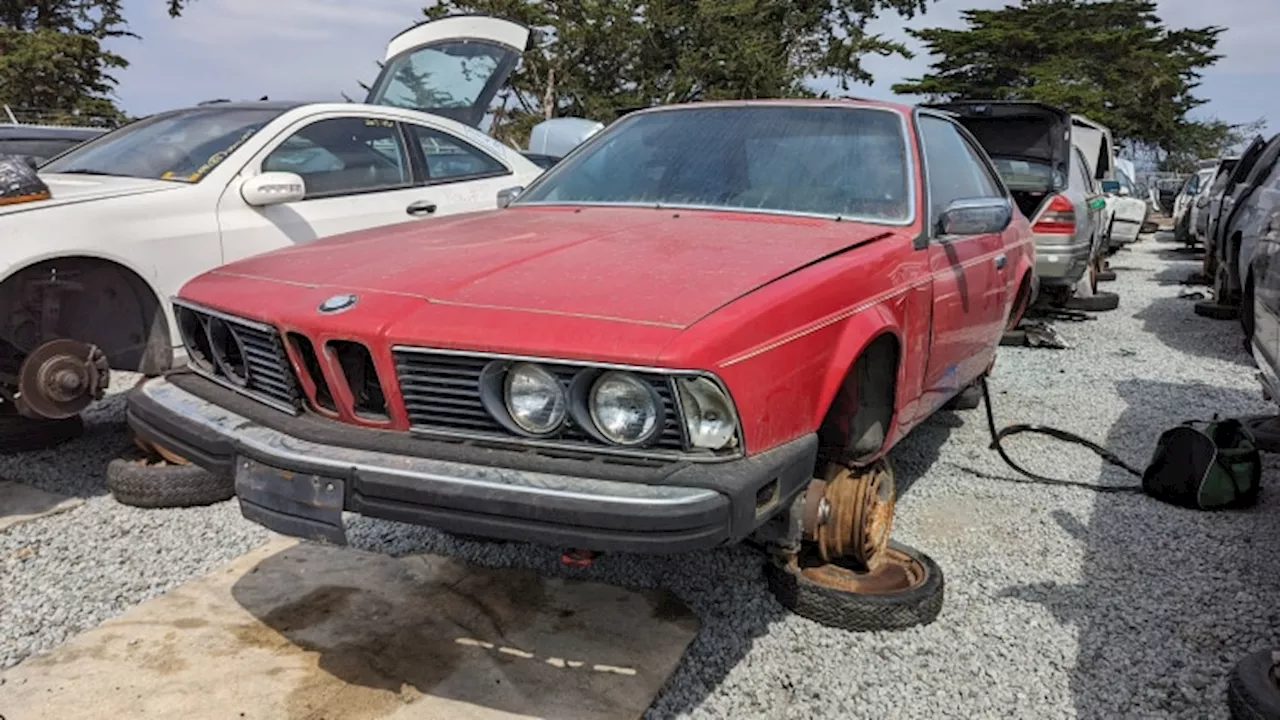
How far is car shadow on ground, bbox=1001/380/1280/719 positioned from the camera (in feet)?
8.25

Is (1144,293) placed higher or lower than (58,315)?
lower

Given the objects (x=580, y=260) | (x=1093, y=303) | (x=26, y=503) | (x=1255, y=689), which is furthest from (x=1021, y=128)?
(x=26, y=503)

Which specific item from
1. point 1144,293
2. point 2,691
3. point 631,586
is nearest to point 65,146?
point 2,691

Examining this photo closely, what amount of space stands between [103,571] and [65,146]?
4476mm

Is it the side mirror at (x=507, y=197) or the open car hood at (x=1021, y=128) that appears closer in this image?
the side mirror at (x=507, y=197)

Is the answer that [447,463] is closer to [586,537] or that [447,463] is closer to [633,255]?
[586,537]

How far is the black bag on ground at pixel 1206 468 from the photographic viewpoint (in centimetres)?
371

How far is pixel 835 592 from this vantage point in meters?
2.77

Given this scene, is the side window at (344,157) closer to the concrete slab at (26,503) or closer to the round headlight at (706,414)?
Answer: the concrete slab at (26,503)

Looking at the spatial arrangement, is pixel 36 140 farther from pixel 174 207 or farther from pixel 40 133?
pixel 174 207

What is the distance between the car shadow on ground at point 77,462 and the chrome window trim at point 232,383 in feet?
5.50

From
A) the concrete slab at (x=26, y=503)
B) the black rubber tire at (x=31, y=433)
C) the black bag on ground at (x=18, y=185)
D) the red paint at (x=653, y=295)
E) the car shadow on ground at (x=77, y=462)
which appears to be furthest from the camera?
the black rubber tire at (x=31, y=433)

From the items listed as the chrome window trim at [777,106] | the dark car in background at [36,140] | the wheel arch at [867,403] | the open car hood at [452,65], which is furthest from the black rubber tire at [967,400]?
the dark car in background at [36,140]

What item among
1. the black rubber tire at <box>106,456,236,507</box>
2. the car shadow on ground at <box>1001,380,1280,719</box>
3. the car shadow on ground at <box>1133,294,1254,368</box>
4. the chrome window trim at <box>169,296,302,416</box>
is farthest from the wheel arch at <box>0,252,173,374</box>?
the car shadow on ground at <box>1133,294,1254,368</box>
